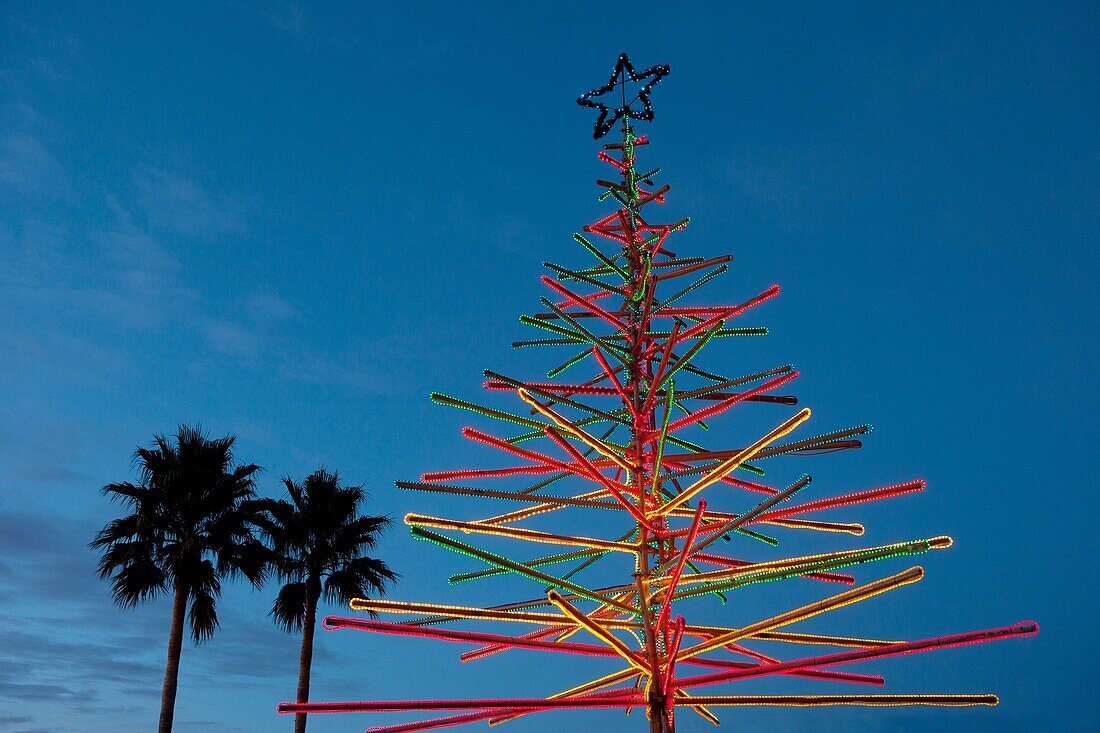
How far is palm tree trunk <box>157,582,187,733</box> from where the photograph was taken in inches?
598

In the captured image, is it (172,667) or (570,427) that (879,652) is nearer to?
(570,427)

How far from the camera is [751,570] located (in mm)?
5680

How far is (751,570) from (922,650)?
1.15 metres

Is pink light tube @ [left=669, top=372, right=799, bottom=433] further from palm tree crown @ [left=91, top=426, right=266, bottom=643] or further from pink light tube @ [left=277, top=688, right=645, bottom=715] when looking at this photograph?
palm tree crown @ [left=91, top=426, right=266, bottom=643]

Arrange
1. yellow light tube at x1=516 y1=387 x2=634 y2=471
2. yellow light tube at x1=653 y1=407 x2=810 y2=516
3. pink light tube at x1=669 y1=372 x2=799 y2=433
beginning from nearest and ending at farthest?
yellow light tube at x1=653 y1=407 x2=810 y2=516 → yellow light tube at x1=516 y1=387 x2=634 y2=471 → pink light tube at x1=669 y1=372 x2=799 y2=433

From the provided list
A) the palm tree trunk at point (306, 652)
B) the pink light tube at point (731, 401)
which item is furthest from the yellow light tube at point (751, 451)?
the palm tree trunk at point (306, 652)

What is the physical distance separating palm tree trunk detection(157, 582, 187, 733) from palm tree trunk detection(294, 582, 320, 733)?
2277mm

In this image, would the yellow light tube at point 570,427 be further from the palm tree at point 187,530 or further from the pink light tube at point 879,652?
the palm tree at point 187,530

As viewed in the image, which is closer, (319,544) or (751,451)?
(751,451)

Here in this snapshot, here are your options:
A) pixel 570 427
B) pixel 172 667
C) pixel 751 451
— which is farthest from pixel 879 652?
pixel 172 667

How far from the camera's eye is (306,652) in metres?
17.1

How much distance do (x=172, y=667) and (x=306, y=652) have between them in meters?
2.59

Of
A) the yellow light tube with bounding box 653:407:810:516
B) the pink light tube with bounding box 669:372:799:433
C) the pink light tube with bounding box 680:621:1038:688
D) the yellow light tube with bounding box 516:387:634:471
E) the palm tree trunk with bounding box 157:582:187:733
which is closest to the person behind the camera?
the pink light tube with bounding box 680:621:1038:688

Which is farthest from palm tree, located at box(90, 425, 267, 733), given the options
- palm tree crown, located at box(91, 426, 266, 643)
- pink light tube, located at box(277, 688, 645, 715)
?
pink light tube, located at box(277, 688, 645, 715)
